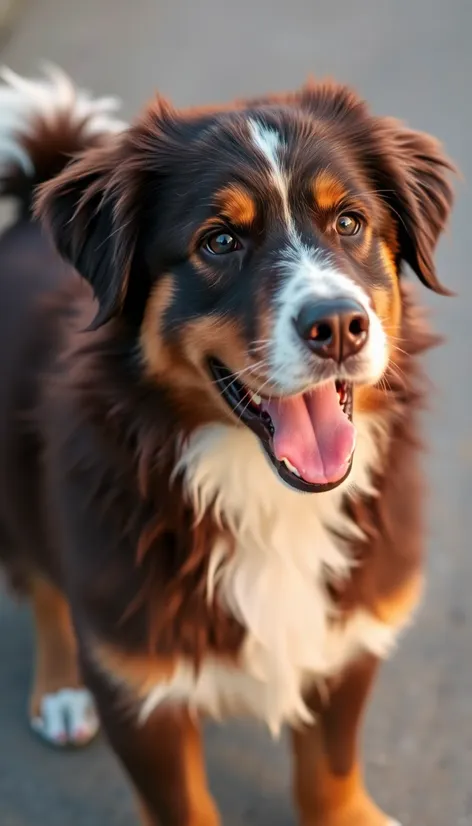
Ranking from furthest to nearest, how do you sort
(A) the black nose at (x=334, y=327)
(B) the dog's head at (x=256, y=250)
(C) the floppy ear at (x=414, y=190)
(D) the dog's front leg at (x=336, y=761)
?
1. (D) the dog's front leg at (x=336, y=761)
2. (C) the floppy ear at (x=414, y=190)
3. (B) the dog's head at (x=256, y=250)
4. (A) the black nose at (x=334, y=327)

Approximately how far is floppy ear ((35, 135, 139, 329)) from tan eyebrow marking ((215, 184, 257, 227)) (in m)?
0.19

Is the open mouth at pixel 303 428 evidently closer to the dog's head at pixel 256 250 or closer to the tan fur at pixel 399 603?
the dog's head at pixel 256 250

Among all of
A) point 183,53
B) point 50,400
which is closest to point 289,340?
point 50,400

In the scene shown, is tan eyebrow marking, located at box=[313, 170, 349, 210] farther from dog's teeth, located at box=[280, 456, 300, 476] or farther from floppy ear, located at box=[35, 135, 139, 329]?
dog's teeth, located at box=[280, 456, 300, 476]

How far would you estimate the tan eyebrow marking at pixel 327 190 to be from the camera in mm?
1839

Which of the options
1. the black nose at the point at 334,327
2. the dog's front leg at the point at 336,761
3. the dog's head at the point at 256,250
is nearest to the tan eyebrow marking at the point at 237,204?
the dog's head at the point at 256,250

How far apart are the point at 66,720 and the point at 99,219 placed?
1.50 meters

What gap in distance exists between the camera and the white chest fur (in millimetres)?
2010

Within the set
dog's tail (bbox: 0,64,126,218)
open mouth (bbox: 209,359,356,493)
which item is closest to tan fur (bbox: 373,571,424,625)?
open mouth (bbox: 209,359,356,493)

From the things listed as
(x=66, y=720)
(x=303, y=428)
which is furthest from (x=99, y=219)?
(x=66, y=720)

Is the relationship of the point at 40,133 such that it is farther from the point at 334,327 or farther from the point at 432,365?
the point at 432,365

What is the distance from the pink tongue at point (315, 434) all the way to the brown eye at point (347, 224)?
11.5 inches

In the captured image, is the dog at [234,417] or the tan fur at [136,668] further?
the tan fur at [136,668]

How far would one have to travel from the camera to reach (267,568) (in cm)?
208
